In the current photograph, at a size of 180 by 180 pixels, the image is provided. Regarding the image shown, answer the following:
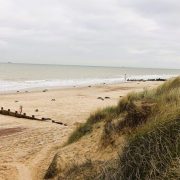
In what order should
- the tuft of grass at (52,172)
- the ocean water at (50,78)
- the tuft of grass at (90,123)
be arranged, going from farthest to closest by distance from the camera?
the ocean water at (50,78)
the tuft of grass at (90,123)
the tuft of grass at (52,172)

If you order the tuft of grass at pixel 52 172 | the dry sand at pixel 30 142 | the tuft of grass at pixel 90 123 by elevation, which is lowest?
the dry sand at pixel 30 142

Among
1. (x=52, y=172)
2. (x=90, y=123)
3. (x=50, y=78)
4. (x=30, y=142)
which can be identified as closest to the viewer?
(x=52, y=172)

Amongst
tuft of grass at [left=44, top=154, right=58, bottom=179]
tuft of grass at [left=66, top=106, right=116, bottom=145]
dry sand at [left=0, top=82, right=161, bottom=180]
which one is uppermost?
tuft of grass at [left=66, top=106, right=116, bottom=145]

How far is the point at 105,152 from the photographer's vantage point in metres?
8.87

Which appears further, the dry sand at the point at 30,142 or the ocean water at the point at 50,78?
the ocean water at the point at 50,78

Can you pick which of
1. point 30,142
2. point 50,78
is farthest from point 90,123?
point 50,78

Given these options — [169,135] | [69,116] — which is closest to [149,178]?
[169,135]

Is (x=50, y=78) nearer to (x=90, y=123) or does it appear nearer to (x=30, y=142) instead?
(x=30, y=142)

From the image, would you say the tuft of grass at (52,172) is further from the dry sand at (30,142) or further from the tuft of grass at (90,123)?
the tuft of grass at (90,123)

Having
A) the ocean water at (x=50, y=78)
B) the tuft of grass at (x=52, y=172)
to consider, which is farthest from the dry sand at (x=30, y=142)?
the ocean water at (x=50, y=78)

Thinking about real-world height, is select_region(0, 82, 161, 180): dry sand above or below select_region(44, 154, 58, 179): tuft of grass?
below

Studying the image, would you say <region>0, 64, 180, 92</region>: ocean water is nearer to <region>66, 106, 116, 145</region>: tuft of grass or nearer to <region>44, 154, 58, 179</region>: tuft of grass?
<region>66, 106, 116, 145</region>: tuft of grass

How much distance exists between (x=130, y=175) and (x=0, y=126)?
1290cm

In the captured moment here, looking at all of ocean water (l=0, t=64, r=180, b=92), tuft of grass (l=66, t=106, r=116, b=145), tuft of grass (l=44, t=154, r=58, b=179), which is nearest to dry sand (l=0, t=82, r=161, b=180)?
tuft of grass (l=44, t=154, r=58, b=179)
